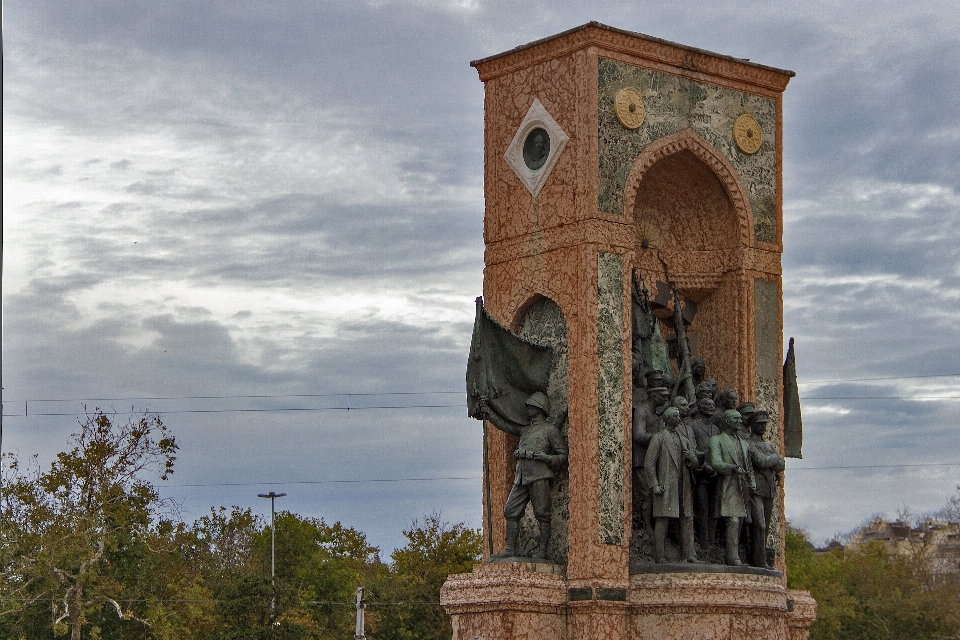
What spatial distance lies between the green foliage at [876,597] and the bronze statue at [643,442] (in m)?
31.6

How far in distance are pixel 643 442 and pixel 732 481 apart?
1.01 metres

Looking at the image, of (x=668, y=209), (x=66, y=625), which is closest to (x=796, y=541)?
(x=66, y=625)

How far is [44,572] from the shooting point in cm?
3453

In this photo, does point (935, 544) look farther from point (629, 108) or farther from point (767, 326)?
point (629, 108)

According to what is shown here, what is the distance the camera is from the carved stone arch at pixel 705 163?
806 inches

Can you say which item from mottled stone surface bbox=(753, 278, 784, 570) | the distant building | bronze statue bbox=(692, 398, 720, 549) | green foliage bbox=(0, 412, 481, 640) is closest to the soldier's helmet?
bronze statue bbox=(692, 398, 720, 549)

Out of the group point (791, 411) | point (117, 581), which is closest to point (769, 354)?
point (791, 411)

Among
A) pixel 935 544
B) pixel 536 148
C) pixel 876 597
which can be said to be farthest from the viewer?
pixel 935 544

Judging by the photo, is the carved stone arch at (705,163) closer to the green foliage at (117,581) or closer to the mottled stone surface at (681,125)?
the mottled stone surface at (681,125)

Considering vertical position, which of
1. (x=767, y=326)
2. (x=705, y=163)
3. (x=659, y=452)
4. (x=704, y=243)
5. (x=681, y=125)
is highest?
(x=681, y=125)

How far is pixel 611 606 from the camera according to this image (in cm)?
1925

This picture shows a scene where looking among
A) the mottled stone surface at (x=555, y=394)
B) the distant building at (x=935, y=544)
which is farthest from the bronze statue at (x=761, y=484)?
the distant building at (x=935, y=544)

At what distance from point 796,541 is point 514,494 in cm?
4177

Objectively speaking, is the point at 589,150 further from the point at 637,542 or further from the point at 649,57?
the point at 637,542
